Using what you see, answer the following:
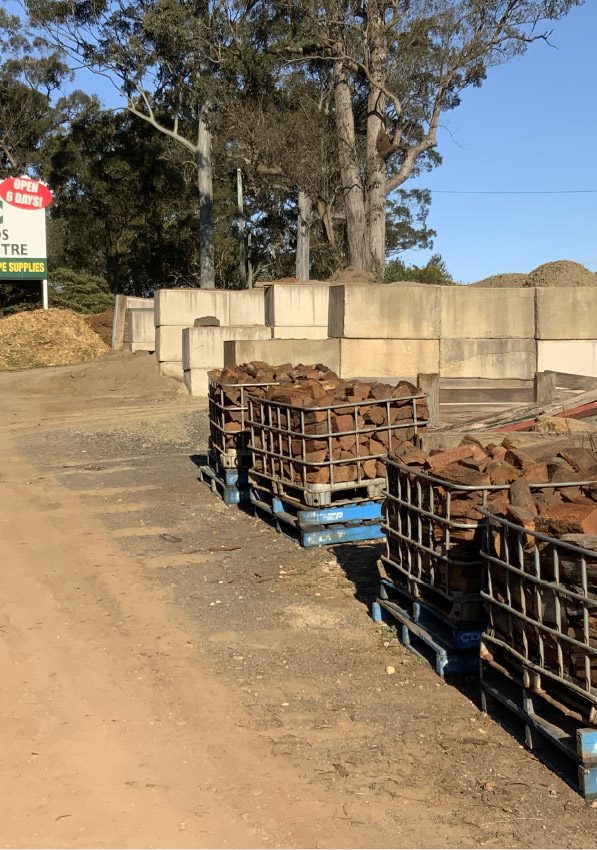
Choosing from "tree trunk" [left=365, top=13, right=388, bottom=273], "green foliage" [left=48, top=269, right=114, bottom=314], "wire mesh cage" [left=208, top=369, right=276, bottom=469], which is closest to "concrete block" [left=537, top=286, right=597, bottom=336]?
"wire mesh cage" [left=208, top=369, right=276, bottom=469]

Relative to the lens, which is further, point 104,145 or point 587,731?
point 104,145

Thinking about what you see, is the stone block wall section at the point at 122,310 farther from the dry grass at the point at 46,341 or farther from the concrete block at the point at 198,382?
the concrete block at the point at 198,382

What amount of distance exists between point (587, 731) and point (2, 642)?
3.55 meters

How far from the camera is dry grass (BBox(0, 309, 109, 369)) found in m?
29.3

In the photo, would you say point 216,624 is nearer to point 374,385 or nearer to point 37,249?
point 374,385

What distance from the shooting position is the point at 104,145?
140 ft

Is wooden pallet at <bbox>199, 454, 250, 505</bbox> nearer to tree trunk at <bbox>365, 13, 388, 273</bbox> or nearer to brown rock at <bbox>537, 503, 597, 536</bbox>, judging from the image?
brown rock at <bbox>537, 503, 597, 536</bbox>

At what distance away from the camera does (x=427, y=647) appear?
210 inches

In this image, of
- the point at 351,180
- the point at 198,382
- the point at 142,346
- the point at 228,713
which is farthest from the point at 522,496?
the point at 351,180

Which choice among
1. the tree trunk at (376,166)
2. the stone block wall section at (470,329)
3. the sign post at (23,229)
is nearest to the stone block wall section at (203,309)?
the stone block wall section at (470,329)

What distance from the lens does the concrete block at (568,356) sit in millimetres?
14953

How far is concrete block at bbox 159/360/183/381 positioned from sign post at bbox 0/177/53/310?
52.2 ft

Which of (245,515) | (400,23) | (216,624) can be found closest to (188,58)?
(400,23)

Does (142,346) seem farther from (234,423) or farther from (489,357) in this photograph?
(234,423)
